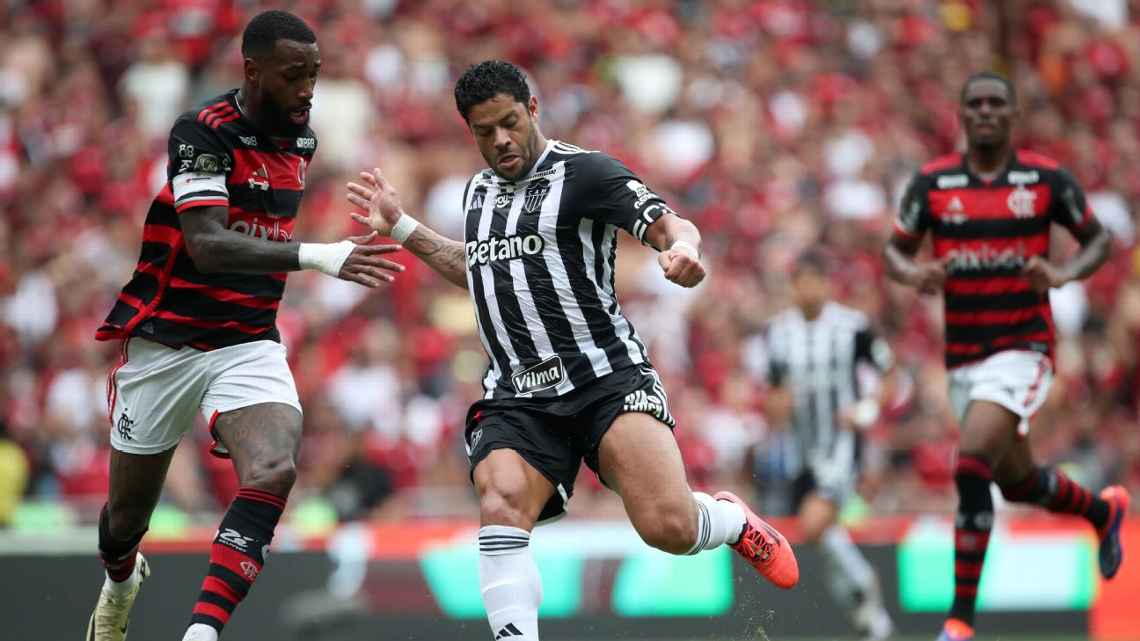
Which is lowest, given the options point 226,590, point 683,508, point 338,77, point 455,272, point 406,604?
point 406,604

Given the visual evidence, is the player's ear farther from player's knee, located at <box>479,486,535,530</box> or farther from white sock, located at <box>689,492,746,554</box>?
white sock, located at <box>689,492,746,554</box>

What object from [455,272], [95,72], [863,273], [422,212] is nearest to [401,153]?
[422,212]

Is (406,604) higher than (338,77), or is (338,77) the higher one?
(338,77)

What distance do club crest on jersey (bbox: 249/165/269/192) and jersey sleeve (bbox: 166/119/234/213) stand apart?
0.17 m

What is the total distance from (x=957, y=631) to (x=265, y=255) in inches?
175

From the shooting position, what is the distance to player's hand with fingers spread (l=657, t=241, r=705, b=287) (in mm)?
6219

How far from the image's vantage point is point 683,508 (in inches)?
267

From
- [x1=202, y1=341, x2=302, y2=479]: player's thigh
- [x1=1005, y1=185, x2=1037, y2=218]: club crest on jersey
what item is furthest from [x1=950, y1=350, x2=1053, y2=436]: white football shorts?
[x1=202, y1=341, x2=302, y2=479]: player's thigh

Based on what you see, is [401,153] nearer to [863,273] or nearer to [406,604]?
[863,273]

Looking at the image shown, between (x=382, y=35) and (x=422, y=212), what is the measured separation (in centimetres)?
280

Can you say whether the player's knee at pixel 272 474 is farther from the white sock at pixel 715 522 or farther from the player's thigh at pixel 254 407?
→ the white sock at pixel 715 522

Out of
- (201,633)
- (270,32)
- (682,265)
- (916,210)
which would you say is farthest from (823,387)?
(201,633)

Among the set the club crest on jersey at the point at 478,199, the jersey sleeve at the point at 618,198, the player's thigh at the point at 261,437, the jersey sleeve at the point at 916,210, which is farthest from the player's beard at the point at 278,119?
the jersey sleeve at the point at 916,210

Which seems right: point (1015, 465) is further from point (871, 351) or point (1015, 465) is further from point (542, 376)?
point (542, 376)
